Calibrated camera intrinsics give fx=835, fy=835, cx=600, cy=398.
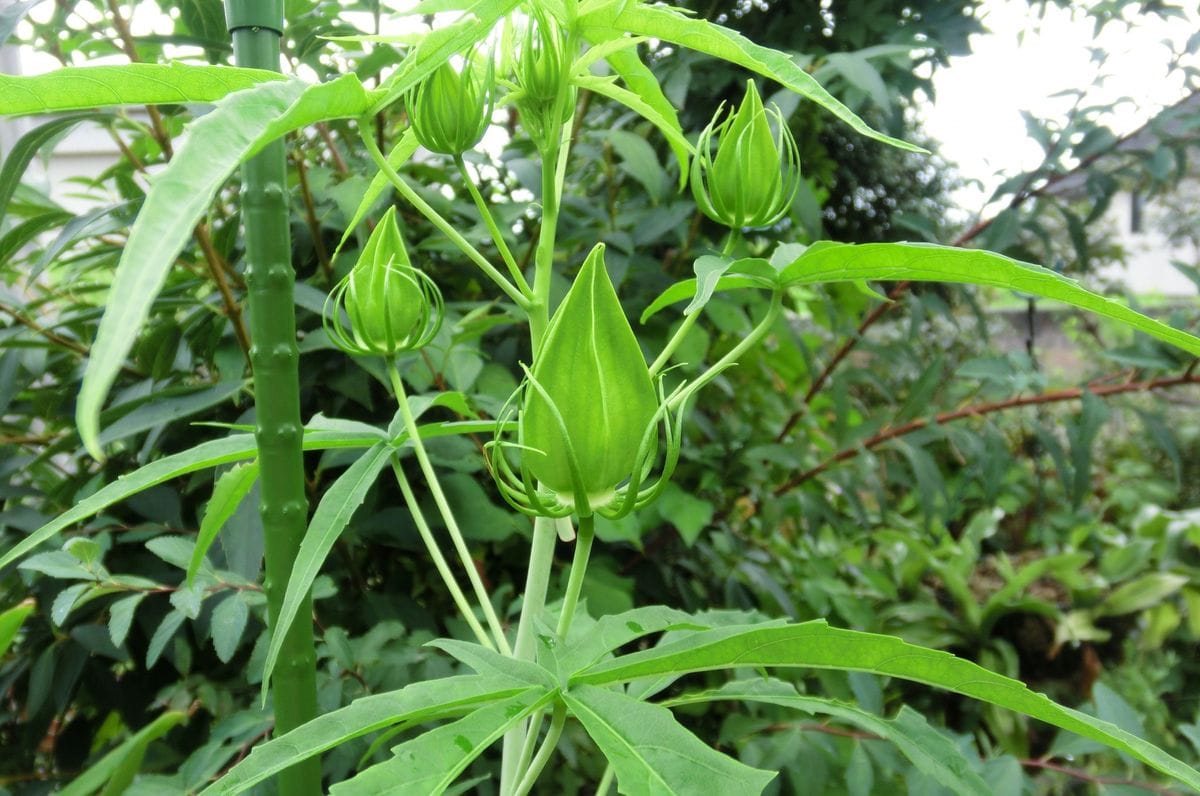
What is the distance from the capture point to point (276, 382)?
268mm

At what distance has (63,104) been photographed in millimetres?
195

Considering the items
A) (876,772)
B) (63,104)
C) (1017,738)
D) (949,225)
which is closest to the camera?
(63,104)

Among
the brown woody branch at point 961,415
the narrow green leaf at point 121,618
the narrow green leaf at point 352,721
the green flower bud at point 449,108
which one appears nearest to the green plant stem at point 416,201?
the green flower bud at point 449,108

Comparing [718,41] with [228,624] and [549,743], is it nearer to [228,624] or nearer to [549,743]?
[549,743]

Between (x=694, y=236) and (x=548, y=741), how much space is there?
505 millimetres

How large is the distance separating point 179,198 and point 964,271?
192mm

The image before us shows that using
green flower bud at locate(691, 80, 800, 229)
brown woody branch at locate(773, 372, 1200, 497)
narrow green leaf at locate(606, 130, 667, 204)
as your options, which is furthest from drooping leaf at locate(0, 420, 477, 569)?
brown woody branch at locate(773, 372, 1200, 497)

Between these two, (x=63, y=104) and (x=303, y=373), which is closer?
(x=63, y=104)

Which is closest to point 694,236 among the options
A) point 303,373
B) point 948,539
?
point 303,373

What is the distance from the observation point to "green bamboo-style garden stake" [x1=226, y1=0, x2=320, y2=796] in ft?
0.85

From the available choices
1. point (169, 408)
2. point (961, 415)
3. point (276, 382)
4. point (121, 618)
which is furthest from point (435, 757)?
point (961, 415)

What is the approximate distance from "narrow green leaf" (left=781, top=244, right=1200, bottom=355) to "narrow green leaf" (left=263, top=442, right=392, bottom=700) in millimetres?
156

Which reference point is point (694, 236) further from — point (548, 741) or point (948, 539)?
point (948, 539)

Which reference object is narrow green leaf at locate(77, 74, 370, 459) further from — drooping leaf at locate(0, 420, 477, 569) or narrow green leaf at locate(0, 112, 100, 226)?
narrow green leaf at locate(0, 112, 100, 226)
